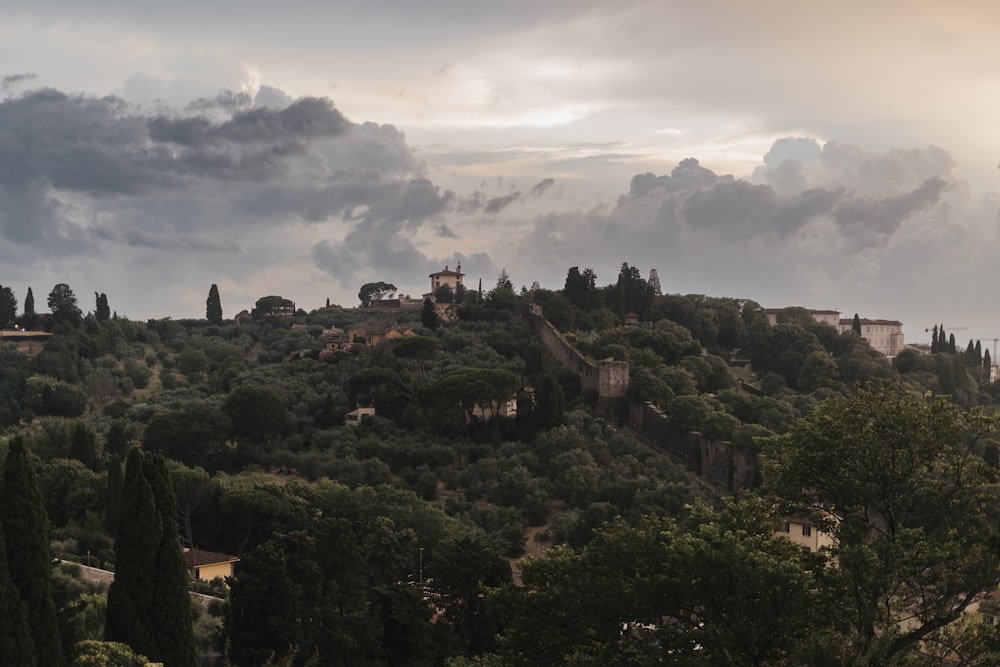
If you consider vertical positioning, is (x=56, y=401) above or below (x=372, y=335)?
below

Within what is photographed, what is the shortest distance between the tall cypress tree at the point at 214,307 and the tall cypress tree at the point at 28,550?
255 ft

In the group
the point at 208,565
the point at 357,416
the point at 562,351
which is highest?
the point at 562,351

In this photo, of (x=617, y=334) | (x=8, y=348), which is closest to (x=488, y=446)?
(x=617, y=334)

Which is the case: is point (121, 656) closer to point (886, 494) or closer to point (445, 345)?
point (886, 494)

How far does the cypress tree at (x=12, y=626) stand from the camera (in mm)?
18875

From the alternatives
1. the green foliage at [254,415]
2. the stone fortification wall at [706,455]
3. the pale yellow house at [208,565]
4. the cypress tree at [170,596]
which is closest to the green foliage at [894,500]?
the cypress tree at [170,596]

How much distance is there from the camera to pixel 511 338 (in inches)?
2574

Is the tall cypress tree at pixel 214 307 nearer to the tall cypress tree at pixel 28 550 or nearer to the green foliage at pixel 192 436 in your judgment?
the green foliage at pixel 192 436

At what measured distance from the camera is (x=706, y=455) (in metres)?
50.7

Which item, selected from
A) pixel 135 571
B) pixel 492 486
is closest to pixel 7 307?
pixel 492 486

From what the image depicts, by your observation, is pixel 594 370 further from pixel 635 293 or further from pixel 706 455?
pixel 635 293

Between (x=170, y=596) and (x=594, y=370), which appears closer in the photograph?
(x=170, y=596)

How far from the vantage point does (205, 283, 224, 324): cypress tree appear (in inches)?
3814

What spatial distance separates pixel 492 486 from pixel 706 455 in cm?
1091
